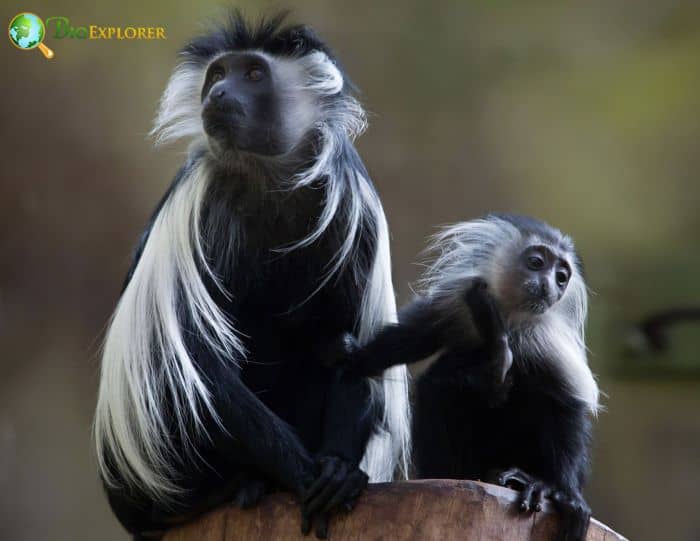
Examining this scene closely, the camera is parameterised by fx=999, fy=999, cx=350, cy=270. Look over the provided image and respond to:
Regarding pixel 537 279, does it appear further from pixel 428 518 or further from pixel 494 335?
pixel 428 518

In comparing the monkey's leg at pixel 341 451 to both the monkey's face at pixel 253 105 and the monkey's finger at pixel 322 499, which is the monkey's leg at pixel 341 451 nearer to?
the monkey's finger at pixel 322 499

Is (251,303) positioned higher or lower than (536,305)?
lower

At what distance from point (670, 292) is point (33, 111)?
7.37 ft

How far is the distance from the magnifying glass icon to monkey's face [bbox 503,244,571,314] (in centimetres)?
Result: 197

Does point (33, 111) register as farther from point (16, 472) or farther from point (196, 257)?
point (196, 257)

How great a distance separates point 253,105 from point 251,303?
0.45m

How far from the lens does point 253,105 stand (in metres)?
2.26

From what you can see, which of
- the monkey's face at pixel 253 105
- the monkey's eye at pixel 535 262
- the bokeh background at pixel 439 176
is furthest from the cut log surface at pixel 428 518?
the bokeh background at pixel 439 176

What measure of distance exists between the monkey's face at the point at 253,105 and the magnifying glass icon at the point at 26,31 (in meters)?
1.22

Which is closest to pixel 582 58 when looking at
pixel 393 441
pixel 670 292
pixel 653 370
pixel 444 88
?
pixel 444 88

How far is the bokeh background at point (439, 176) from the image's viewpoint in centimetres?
332

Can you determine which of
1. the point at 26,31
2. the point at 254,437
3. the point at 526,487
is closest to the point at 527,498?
the point at 526,487

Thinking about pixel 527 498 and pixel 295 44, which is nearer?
pixel 527 498

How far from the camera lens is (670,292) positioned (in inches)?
135
